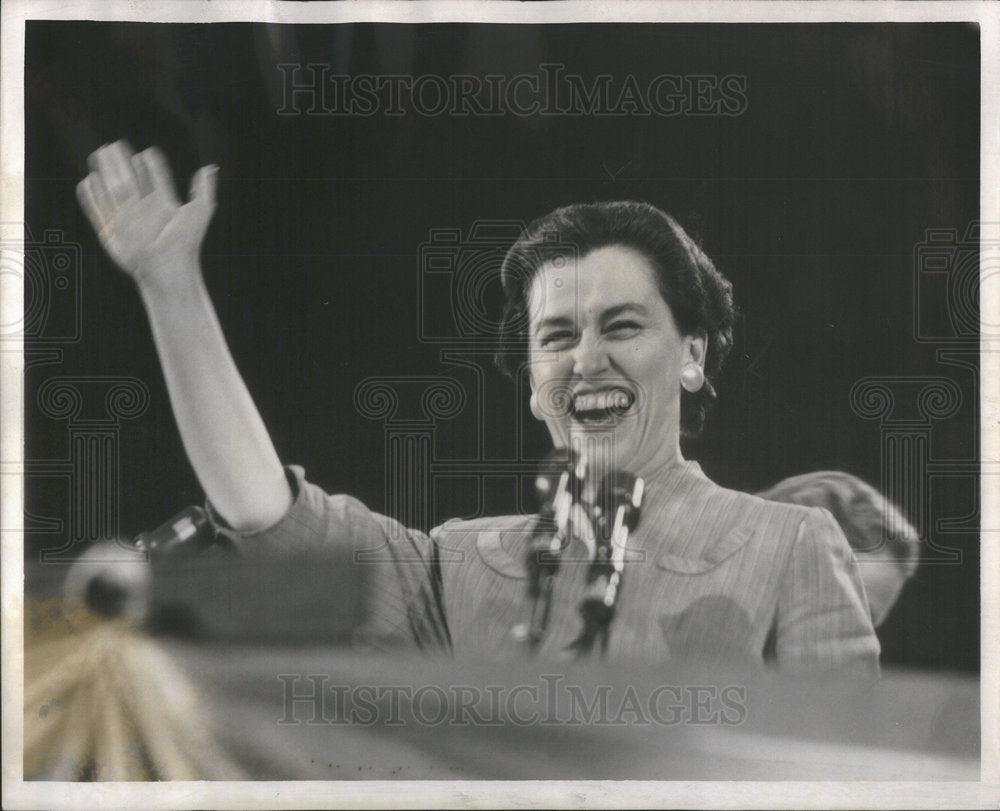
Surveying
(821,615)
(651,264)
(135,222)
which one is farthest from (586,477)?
(135,222)

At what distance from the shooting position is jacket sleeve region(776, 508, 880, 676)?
2.08m

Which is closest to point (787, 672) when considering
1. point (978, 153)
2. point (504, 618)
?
point (504, 618)

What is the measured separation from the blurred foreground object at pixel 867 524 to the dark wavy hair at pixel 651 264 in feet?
0.99

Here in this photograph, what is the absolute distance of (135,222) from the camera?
6.93ft

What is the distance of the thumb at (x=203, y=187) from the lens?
6.89 ft

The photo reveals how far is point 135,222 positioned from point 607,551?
1.36 meters

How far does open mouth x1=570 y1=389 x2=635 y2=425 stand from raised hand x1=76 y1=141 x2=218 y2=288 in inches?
37.8

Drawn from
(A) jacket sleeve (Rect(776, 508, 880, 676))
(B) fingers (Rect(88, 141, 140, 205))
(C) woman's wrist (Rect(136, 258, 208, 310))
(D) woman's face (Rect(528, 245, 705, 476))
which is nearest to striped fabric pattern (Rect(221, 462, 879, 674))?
(A) jacket sleeve (Rect(776, 508, 880, 676))

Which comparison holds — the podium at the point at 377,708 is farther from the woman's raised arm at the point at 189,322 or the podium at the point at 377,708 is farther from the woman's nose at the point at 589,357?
the woman's nose at the point at 589,357

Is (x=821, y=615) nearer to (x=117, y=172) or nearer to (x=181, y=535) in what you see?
(x=181, y=535)

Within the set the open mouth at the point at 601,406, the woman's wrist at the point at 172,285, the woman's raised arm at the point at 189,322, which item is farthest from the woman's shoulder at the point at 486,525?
the woman's wrist at the point at 172,285

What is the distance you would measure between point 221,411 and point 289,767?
0.86 m

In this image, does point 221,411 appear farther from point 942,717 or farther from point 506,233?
point 942,717

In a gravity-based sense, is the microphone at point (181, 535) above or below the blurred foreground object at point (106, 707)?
above
